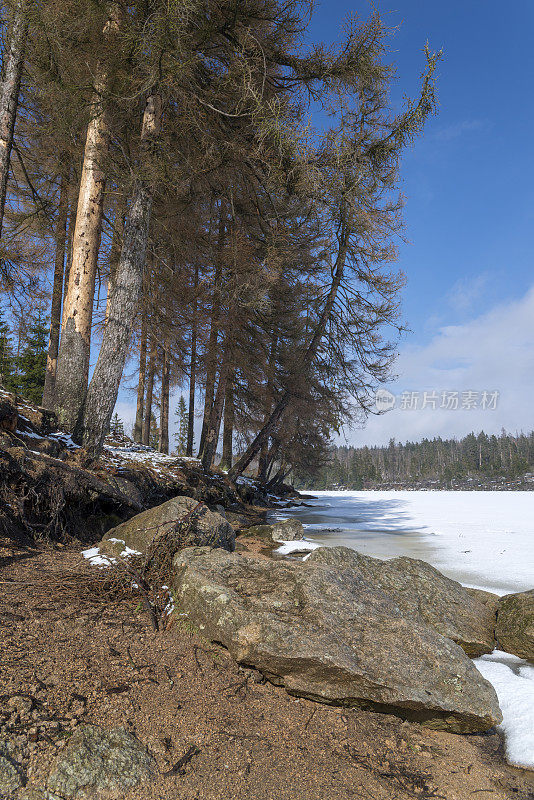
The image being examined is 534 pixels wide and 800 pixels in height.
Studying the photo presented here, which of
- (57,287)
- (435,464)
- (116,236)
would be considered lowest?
(435,464)

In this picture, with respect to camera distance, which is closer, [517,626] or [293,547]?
[517,626]

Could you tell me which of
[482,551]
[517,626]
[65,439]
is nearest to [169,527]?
[65,439]

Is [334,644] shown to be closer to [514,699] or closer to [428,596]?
[514,699]

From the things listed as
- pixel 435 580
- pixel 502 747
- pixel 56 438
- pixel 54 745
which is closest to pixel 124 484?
pixel 56 438

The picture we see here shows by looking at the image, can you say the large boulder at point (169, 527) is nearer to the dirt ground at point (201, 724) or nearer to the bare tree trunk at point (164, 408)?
the dirt ground at point (201, 724)

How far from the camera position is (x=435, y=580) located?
15.5ft

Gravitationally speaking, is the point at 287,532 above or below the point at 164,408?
below

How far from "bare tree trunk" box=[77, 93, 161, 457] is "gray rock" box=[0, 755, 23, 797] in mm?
5812

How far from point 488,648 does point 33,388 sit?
29.6 m

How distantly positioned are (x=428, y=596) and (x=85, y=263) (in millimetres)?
7942

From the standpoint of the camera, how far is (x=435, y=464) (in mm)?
127438

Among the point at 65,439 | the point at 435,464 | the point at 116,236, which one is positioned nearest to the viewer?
the point at 65,439

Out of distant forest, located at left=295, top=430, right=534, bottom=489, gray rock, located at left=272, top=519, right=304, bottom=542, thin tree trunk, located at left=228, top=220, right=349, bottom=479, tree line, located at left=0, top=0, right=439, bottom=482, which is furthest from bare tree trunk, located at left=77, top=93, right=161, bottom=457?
distant forest, located at left=295, top=430, right=534, bottom=489

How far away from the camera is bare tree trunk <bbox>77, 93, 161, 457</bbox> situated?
7.44m
